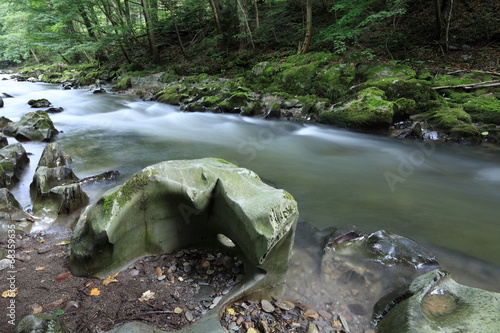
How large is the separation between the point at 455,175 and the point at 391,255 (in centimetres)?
464

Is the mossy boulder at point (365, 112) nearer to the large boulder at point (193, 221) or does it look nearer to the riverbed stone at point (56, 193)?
the large boulder at point (193, 221)

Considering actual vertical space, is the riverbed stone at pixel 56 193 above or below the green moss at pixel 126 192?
below

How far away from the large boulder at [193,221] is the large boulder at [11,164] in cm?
417

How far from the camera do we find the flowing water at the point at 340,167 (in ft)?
15.8

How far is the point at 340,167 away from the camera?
305 inches

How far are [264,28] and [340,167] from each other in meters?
15.6

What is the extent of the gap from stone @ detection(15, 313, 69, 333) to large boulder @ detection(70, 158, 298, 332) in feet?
3.08

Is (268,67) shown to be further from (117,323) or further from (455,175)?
(117,323)

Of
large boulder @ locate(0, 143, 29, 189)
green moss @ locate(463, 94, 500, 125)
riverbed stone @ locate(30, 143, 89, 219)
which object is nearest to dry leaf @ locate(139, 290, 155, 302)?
riverbed stone @ locate(30, 143, 89, 219)

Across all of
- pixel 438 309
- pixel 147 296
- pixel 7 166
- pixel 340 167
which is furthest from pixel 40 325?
pixel 340 167

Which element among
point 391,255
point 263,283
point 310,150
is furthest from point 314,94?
point 263,283

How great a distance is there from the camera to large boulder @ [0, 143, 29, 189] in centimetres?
603

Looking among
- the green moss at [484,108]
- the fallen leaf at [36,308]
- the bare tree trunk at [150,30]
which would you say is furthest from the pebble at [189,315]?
the bare tree trunk at [150,30]

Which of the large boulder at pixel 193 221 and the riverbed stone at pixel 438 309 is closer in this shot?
the riverbed stone at pixel 438 309
